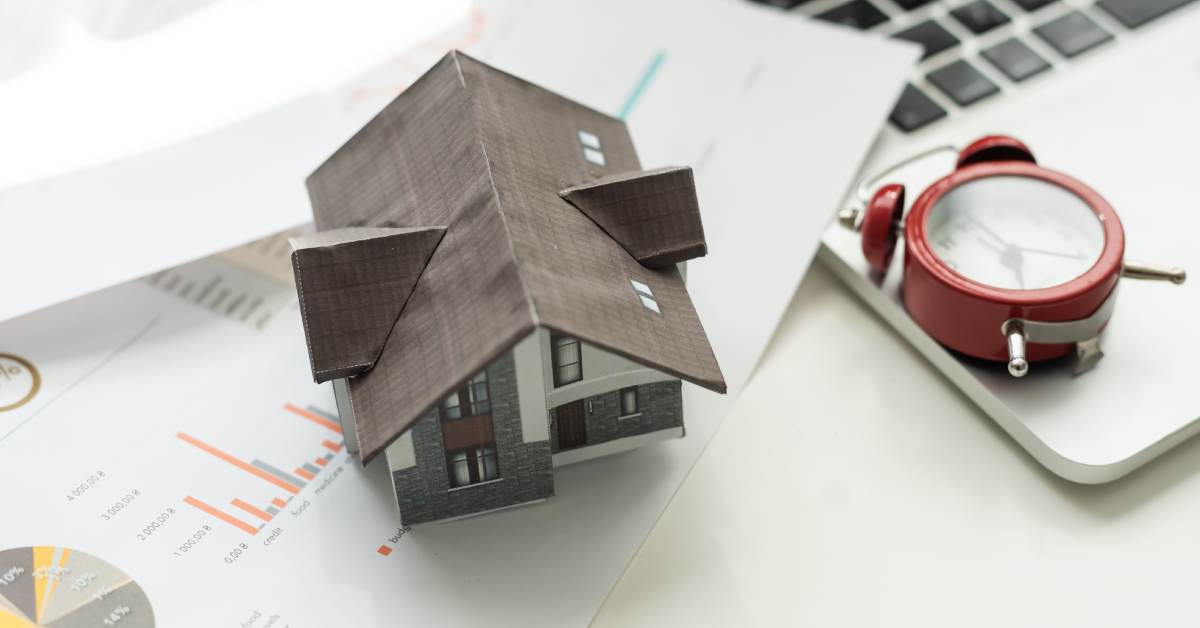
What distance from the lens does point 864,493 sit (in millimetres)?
647

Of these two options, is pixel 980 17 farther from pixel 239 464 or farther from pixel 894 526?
pixel 239 464

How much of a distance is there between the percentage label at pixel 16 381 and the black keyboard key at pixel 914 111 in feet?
2.14

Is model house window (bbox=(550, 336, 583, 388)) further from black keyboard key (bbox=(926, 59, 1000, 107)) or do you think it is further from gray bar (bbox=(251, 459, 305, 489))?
black keyboard key (bbox=(926, 59, 1000, 107))

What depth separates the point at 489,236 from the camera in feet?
1.76

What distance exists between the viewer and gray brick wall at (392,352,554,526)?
0.56m

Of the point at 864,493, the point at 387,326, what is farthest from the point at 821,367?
the point at 387,326

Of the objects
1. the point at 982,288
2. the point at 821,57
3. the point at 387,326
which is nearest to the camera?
the point at 387,326

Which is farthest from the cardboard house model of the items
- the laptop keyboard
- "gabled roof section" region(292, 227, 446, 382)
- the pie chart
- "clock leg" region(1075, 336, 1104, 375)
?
the laptop keyboard

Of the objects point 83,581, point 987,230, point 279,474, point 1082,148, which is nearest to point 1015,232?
point 987,230

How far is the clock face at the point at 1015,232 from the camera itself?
687mm

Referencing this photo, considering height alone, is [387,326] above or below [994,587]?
above

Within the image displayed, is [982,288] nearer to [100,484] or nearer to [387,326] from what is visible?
[387,326]

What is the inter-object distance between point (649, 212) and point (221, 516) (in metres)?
0.30

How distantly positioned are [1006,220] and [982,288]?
0.27 ft
